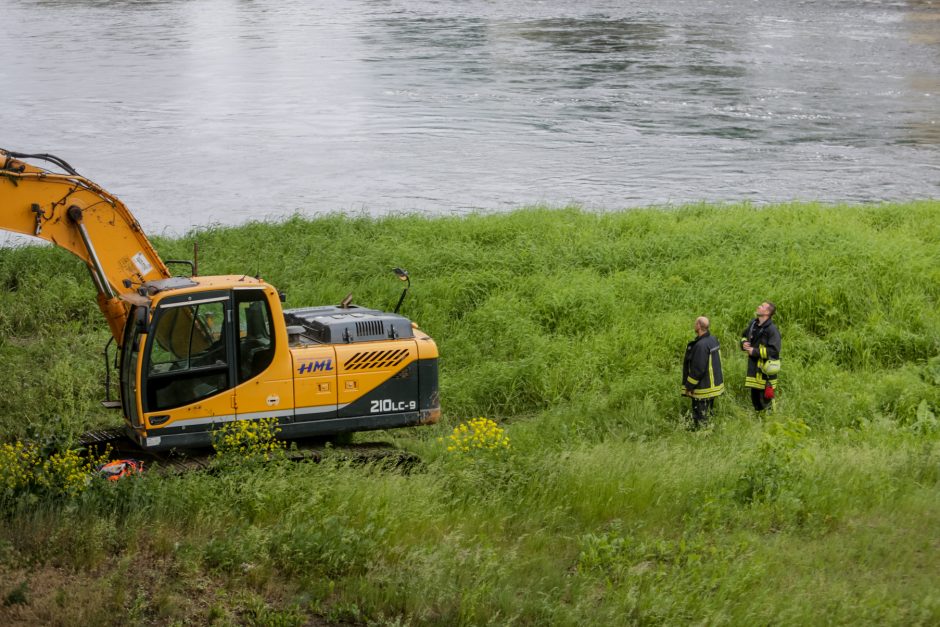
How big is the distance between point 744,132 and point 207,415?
20930 millimetres

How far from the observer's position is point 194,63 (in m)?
38.2

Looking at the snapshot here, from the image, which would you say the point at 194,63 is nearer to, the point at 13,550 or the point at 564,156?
the point at 564,156

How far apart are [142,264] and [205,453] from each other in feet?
6.09

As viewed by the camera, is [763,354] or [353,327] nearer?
[353,327]

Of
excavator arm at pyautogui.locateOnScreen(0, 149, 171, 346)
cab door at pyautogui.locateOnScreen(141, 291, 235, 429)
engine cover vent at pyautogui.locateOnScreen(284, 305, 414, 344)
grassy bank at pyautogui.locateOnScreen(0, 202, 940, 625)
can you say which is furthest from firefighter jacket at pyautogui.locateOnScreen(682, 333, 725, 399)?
excavator arm at pyautogui.locateOnScreen(0, 149, 171, 346)

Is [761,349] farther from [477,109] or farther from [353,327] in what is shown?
[477,109]

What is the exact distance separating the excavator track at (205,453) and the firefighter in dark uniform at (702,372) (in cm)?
327

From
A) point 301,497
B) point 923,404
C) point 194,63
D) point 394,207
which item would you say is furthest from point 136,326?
point 194,63

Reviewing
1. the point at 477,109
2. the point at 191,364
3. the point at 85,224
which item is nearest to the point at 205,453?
the point at 191,364

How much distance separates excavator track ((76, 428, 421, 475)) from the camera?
9.67m

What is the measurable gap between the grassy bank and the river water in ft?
16.8

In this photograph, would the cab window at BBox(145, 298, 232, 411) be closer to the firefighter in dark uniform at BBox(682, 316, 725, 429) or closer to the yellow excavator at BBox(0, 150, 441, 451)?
the yellow excavator at BBox(0, 150, 441, 451)

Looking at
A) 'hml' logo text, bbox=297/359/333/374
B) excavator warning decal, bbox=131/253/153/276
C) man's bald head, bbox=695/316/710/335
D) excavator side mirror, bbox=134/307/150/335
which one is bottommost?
man's bald head, bbox=695/316/710/335

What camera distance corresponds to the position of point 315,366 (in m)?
9.95
